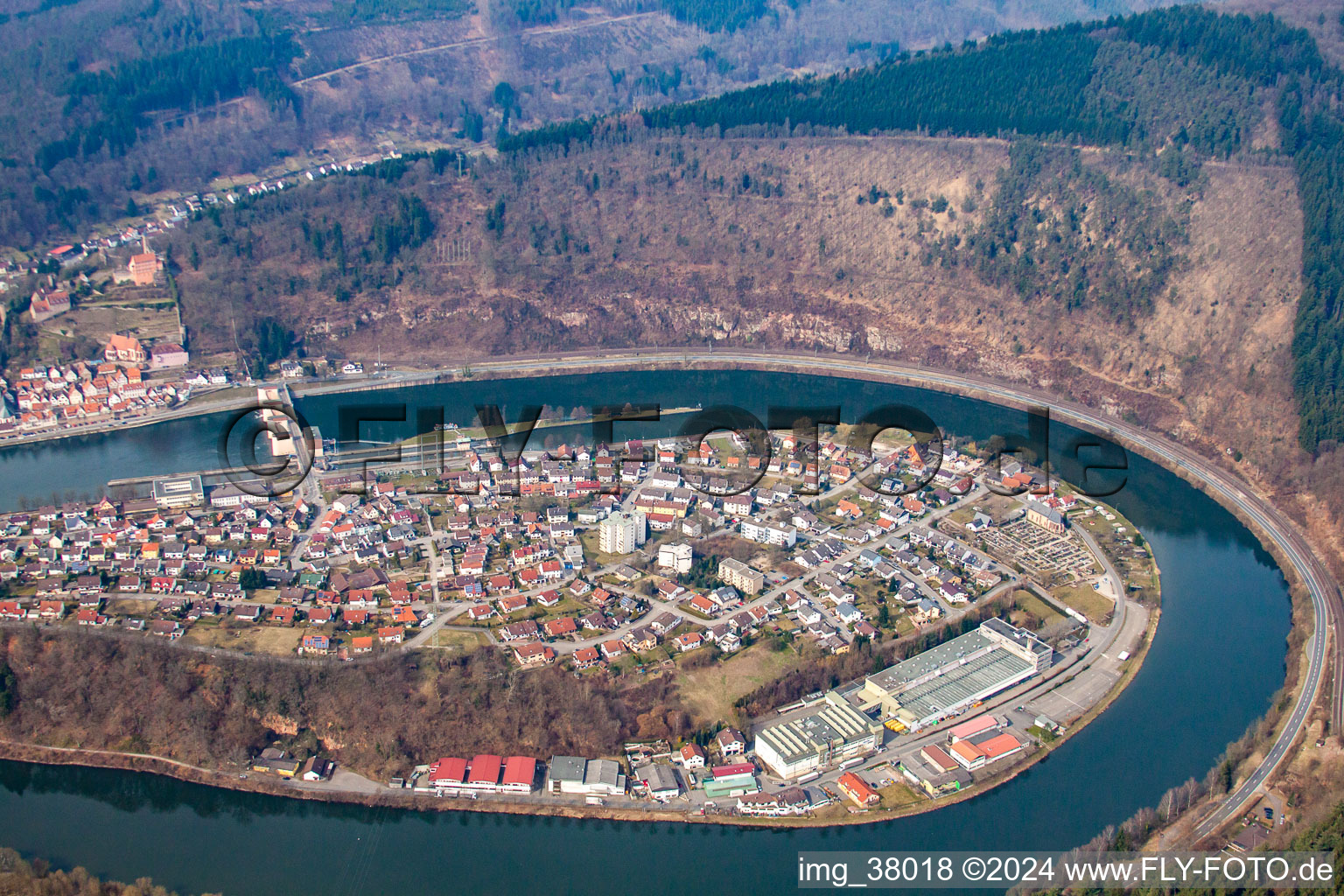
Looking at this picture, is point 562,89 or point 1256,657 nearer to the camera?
point 1256,657

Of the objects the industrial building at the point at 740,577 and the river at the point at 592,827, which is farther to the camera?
the industrial building at the point at 740,577

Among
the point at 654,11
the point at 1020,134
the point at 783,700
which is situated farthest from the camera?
the point at 654,11

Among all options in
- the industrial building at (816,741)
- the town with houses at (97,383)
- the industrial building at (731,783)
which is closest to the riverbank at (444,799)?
the industrial building at (731,783)

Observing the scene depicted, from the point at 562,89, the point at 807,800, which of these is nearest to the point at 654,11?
the point at 562,89

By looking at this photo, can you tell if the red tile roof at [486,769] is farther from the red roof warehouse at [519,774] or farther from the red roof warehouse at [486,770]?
the red roof warehouse at [519,774]

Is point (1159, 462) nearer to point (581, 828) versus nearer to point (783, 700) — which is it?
point (783, 700)

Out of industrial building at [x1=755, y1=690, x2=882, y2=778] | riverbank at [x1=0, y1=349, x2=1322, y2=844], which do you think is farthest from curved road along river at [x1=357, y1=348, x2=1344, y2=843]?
industrial building at [x1=755, y1=690, x2=882, y2=778]
